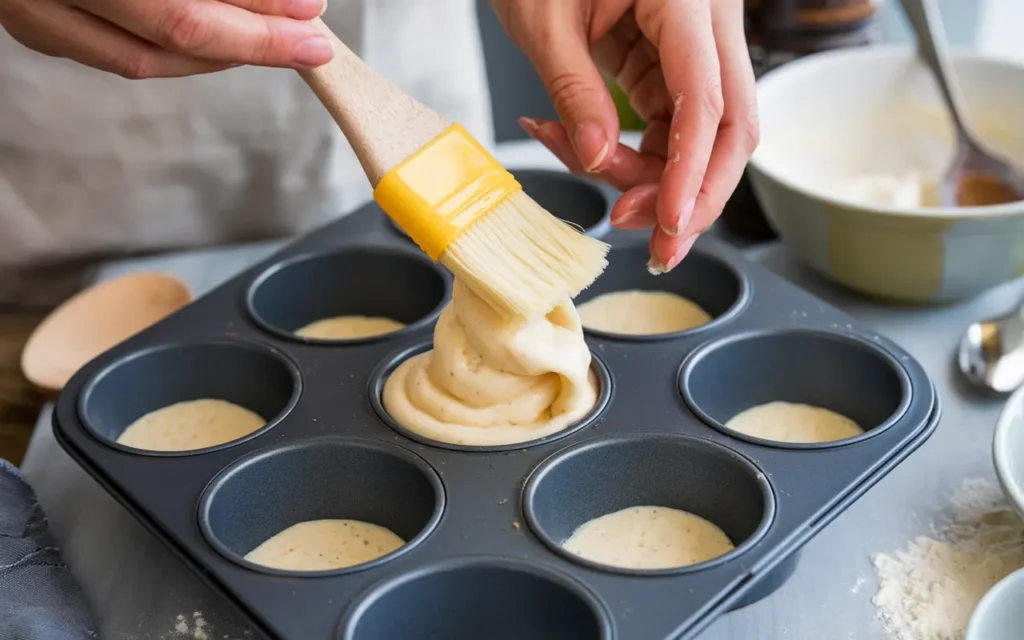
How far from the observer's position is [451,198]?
1.24 meters

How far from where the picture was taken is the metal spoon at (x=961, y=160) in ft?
5.86

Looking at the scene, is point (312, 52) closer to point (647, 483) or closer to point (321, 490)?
point (321, 490)

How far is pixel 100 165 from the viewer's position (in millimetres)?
1884

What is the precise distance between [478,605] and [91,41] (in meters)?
0.73

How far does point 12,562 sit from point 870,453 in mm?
1001

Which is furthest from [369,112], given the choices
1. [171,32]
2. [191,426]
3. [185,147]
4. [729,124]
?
[185,147]

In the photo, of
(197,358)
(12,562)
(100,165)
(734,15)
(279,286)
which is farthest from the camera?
(100,165)

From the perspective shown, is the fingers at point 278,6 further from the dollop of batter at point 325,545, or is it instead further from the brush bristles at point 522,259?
the dollop of batter at point 325,545

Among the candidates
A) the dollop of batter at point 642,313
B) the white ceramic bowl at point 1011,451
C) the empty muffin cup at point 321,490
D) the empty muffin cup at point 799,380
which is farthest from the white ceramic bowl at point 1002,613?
Answer: the dollop of batter at point 642,313

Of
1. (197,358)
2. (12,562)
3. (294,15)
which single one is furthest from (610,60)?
(12,562)

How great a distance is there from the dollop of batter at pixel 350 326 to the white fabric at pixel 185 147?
0.35 metres

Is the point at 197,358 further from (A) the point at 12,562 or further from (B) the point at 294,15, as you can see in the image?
(B) the point at 294,15

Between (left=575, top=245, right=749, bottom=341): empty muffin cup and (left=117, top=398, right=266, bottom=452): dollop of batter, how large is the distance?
1.81 ft

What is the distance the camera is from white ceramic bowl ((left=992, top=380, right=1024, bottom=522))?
121cm
